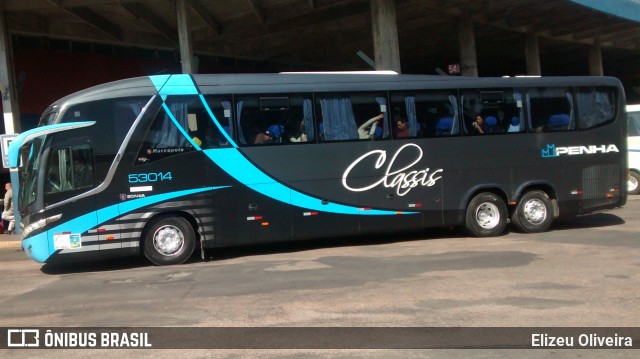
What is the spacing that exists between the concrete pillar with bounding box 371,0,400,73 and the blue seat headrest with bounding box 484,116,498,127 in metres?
11.3

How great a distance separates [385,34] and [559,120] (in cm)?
1186

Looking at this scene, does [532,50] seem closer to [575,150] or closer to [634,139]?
[634,139]

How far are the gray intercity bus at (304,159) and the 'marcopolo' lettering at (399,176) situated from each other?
0.03 metres

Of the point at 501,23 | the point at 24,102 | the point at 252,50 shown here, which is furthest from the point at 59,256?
the point at 501,23

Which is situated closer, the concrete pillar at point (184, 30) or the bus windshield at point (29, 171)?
the bus windshield at point (29, 171)

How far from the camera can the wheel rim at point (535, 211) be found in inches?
504

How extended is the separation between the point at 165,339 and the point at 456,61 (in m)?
39.9

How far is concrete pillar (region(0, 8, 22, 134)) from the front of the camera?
20531 millimetres

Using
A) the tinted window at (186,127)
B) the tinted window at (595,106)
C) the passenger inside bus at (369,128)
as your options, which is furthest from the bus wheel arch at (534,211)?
the tinted window at (186,127)

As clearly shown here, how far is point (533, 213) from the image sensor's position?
12836mm

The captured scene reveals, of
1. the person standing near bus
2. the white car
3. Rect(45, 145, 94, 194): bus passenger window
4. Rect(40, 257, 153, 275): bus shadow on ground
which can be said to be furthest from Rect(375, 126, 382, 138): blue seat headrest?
the white car

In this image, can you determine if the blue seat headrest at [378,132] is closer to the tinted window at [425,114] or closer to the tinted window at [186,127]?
the tinted window at [425,114]

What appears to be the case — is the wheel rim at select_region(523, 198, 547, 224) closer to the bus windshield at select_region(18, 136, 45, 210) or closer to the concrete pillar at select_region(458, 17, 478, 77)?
the bus windshield at select_region(18, 136, 45, 210)

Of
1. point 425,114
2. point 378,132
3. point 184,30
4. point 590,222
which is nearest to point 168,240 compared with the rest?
point 378,132
